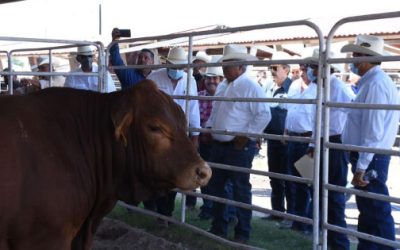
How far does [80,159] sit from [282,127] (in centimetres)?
414

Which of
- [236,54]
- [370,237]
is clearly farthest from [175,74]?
[370,237]

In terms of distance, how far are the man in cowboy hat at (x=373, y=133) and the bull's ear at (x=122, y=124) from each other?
205 centimetres

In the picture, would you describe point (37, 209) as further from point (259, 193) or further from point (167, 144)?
point (259, 193)

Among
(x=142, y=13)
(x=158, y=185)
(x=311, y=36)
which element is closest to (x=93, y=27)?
(x=142, y=13)

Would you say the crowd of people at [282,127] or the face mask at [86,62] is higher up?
the face mask at [86,62]

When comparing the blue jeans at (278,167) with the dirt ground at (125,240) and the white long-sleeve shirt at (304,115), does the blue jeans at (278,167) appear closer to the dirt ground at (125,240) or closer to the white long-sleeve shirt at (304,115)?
the white long-sleeve shirt at (304,115)

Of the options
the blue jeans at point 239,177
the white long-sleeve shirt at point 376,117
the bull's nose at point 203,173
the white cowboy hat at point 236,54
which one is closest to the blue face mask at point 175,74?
the white cowboy hat at point 236,54

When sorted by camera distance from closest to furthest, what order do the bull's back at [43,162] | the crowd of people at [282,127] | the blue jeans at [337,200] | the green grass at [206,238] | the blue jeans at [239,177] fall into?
the bull's back at [43,162] → the crowd of people at [282,127] → the blue jeans at [337,200] → the blue jeans at [239,177] → the green grass at [206,238]

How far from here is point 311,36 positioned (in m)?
16.1

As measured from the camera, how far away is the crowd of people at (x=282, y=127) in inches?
181

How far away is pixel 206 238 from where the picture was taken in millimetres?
5672

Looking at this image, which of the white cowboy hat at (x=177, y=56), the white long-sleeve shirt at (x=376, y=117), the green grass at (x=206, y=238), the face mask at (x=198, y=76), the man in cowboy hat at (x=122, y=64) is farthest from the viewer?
the face mask at (x=198, y=76)

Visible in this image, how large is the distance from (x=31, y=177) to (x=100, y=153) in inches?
20.2

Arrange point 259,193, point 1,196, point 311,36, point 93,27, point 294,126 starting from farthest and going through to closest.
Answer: point 93,27 → point 311,36 → point 259,193 → point 294,126 → point 1,196
